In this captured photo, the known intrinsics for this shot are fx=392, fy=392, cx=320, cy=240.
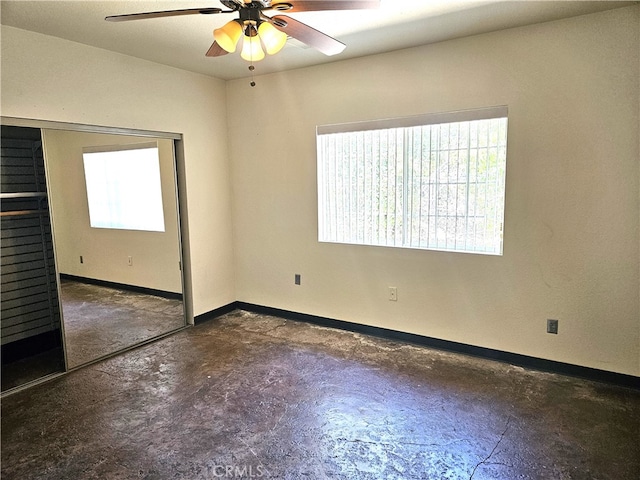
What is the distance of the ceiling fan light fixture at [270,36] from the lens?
1994mm

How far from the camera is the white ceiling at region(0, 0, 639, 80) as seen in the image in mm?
2389

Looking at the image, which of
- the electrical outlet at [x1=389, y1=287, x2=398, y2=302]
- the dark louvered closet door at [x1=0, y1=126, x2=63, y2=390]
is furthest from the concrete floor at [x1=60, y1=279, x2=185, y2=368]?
the electrical outlet at [x1=389, y1=287, x2=398, y2=302]

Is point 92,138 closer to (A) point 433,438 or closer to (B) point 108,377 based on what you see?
(B) point 108,377

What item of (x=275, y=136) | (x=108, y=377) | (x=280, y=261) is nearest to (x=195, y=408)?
(x=108, y=377)

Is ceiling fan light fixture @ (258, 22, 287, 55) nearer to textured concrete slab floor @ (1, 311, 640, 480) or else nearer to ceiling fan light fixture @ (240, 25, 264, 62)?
ceiling fan light fixture @ (240, 25, 264, 62)

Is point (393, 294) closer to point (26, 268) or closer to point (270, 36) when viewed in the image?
point (270, 36)

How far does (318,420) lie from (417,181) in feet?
6.71

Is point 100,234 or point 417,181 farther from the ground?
point 417,181

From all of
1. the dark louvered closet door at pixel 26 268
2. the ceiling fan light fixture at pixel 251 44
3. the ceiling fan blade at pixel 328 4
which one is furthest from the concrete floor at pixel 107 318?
the ceiling fan blade at pixel 328 4

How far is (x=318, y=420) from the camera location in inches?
95.7

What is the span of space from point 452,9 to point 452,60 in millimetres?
625

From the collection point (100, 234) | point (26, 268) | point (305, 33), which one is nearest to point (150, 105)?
point (100, 234)

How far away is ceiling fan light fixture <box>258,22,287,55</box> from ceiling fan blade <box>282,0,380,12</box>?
0.23 m

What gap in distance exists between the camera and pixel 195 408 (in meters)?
2.58
